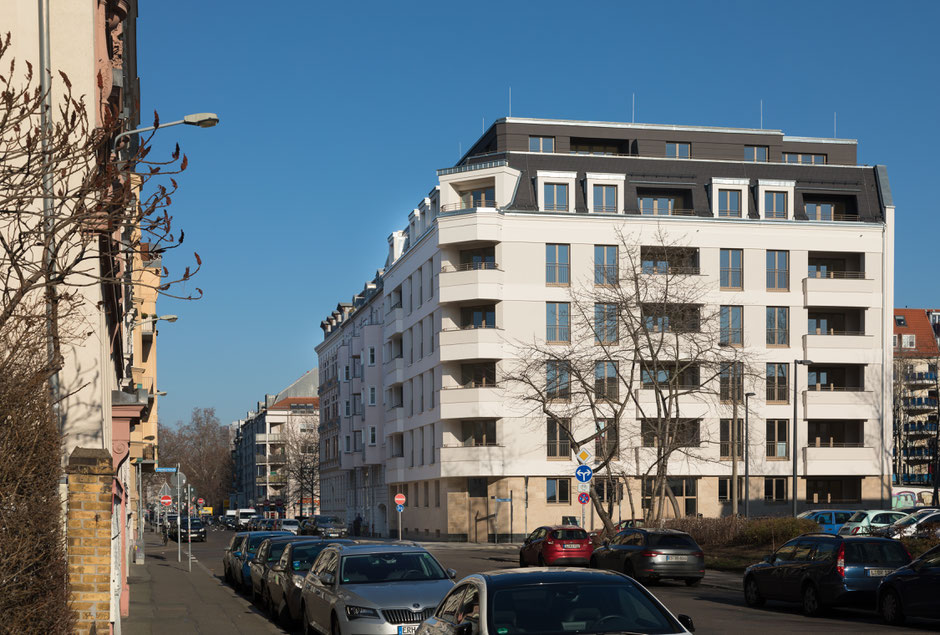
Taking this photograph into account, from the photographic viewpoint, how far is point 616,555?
3250 cm

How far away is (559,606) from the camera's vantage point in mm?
9445

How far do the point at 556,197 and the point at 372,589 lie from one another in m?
50.6

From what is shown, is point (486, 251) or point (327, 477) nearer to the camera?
point (486, 251)

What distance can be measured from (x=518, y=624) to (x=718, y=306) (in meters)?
57.8

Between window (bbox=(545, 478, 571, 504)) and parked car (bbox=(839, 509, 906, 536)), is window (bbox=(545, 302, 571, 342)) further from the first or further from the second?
parked car (bbox=(839, 509, 906, 536))

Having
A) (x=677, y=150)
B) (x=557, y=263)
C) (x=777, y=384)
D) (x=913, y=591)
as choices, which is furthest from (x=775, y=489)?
(x=913, y=591)

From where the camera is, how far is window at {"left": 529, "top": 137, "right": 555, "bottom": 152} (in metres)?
A: 69.9

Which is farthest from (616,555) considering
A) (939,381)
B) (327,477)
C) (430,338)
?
(327,477)

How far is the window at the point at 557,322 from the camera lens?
213ft

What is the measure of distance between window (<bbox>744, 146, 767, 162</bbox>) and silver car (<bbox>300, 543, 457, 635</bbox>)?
5816cm

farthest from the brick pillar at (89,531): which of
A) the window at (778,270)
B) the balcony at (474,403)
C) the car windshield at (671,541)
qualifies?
the window at (778,270)

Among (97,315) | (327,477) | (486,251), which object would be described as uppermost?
(486,251)

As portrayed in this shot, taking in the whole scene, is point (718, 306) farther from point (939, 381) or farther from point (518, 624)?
point (518, 624)

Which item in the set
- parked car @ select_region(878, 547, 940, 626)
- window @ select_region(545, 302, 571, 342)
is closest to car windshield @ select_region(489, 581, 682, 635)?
parked car @ select_region(878, 547, 940, 626)
